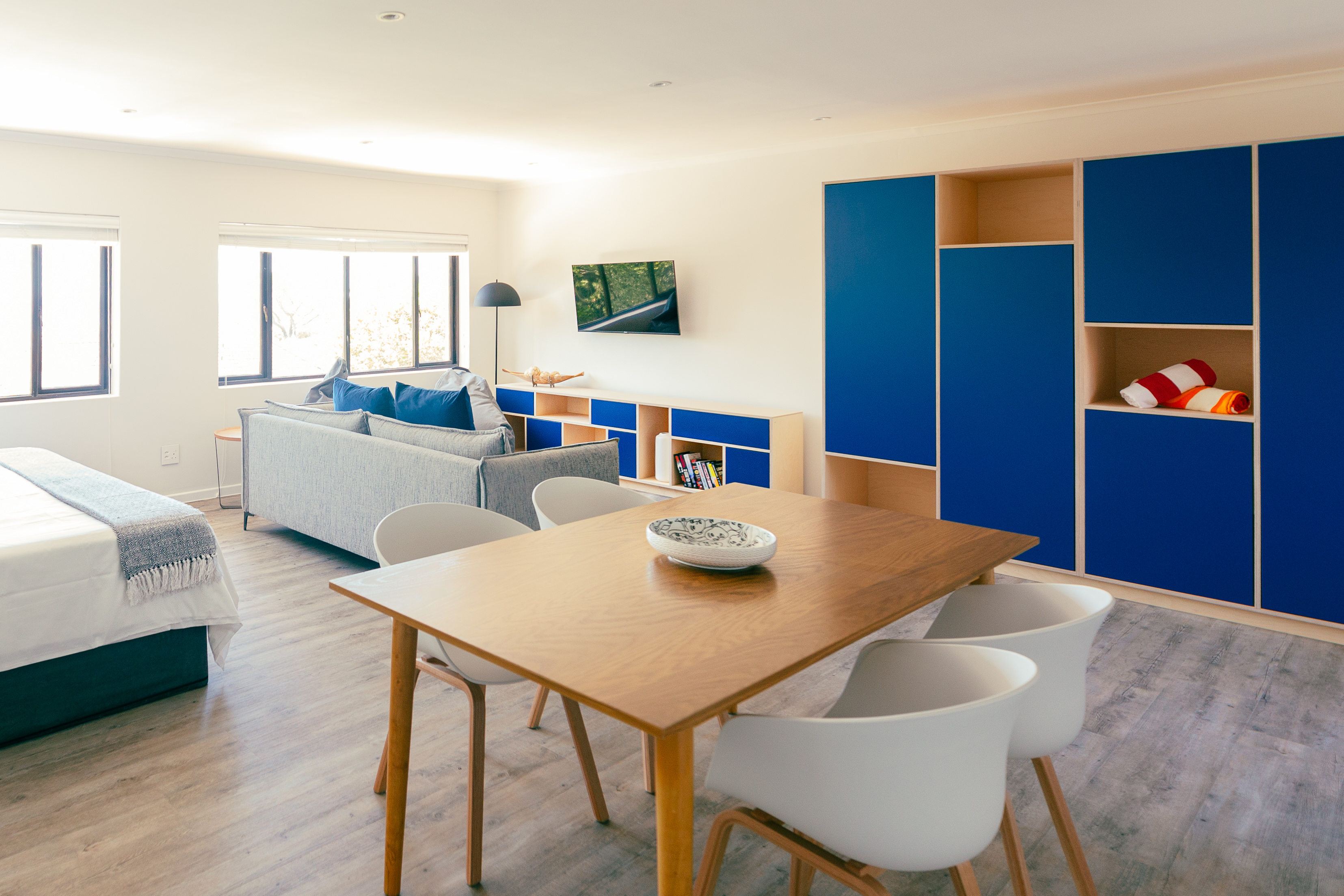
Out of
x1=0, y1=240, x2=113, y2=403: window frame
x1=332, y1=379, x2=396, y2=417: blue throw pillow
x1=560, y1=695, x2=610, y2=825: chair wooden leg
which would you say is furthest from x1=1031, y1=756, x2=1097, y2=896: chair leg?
x1=0, y1=240, x2=113, y2=403: window frame

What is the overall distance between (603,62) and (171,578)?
2.53 metres

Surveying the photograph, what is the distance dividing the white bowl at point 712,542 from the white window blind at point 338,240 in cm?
506

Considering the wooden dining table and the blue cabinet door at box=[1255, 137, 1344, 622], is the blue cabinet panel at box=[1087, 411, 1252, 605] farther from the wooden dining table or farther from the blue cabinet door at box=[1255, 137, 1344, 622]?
the wooden dining table

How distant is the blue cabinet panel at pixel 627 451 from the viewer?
21.0 feet

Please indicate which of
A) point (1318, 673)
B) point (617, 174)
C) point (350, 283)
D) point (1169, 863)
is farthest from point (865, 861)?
point (350, 283)

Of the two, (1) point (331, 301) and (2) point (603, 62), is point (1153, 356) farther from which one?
(1) point (331, 301)

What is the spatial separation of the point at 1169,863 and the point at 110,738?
2.98 m

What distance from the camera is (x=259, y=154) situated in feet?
19.5

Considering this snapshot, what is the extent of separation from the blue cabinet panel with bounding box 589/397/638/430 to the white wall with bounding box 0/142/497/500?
89.2 inches

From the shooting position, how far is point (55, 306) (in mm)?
5590

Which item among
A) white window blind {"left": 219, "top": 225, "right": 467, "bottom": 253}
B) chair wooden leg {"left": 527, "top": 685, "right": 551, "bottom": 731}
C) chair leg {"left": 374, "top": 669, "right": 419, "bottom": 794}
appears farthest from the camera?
white window blind {"left": 219, "top": 225, "right": 467, "bottom": 253}

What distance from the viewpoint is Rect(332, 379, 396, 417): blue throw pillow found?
4.82m

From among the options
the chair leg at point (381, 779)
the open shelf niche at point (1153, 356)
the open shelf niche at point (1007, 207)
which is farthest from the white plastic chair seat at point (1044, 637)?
the open shelf niche at point (1007, 207)

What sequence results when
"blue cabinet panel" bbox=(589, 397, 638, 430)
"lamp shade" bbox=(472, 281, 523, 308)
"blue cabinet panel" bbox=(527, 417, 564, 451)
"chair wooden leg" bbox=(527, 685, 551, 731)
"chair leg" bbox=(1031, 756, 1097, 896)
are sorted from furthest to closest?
"lamp shade" bbox=(472, 281, 523, 308), "blue cabinet panel" bbox=(527, 417, 564, 451), "blue cabinet panel" bbox=(589, 397, 638, 430), "chair wooden leg" bbox=(527, 685, 551, 731), "chair leg" bbox=(1031, 756, 1097, 896)
